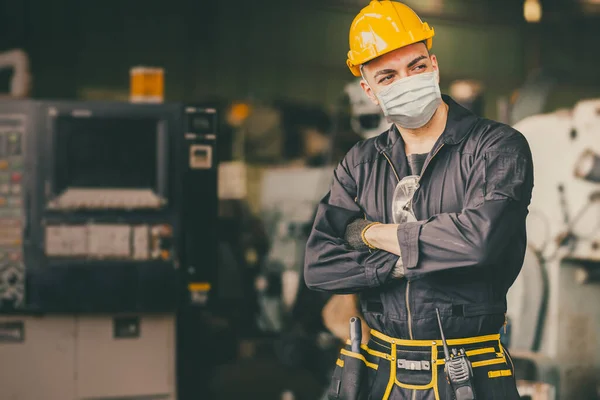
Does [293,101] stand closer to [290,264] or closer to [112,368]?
[290,264]

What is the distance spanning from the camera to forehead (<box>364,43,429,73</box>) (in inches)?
99.9

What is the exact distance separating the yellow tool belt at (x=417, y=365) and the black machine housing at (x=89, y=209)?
6.53 ft

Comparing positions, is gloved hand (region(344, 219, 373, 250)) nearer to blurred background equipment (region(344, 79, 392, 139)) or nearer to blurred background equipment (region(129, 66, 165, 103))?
blurred background equipment (region(129, 66, 165, 103))

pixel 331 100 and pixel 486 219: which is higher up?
pixel 331 100

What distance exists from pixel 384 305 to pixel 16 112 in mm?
2597

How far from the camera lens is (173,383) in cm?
439

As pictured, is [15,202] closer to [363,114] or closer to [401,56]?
A: [363,114]

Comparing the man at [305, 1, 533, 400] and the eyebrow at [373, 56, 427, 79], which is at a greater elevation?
the eyebrow at [373, 56, 427, 79]

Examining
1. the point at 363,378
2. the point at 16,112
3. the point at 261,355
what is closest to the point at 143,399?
the point at 261,355

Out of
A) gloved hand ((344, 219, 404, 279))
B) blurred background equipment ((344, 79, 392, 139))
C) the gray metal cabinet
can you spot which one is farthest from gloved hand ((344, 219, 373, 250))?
blurred background equipment ((344, 79, 392, 139))

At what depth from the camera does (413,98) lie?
2494 millimetres

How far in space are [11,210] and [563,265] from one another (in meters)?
3.10

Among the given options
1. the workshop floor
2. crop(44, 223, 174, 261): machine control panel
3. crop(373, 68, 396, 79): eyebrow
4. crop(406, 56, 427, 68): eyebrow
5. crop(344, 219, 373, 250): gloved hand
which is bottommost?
the workshop floor

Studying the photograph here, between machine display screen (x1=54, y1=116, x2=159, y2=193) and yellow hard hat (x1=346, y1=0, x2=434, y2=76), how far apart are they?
1963 millimetres
